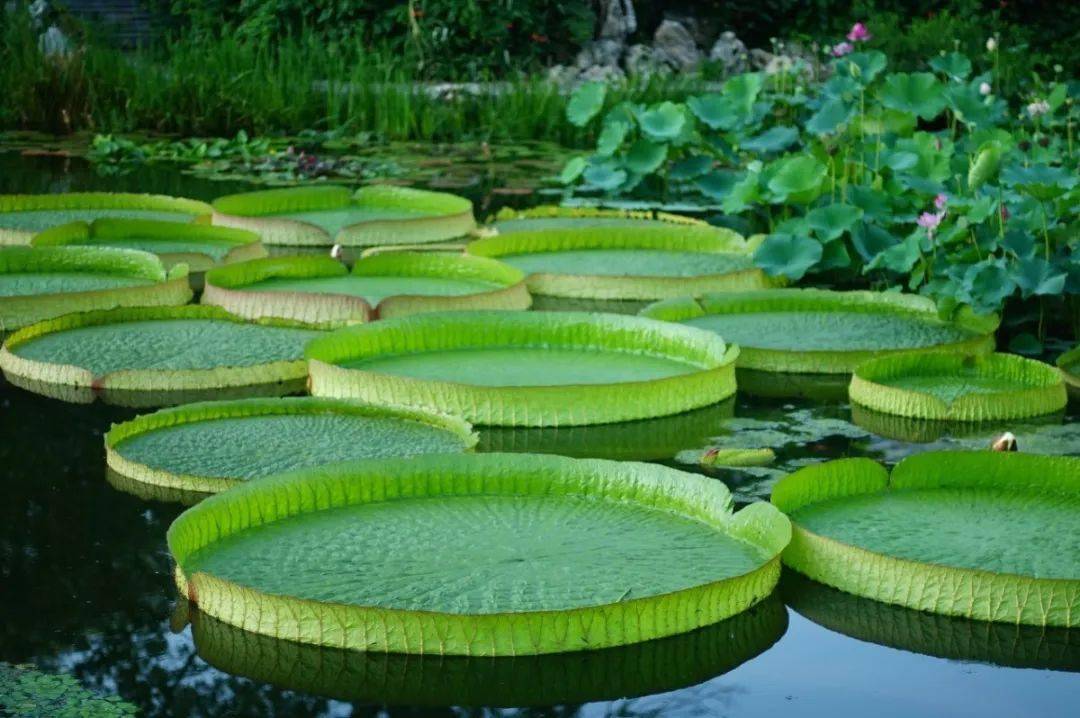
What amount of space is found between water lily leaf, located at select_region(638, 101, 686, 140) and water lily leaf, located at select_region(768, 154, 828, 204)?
1158mm

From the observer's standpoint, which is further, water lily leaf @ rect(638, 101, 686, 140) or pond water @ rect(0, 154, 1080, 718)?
water lily leaf @ rect(638, 101, 686, 140)

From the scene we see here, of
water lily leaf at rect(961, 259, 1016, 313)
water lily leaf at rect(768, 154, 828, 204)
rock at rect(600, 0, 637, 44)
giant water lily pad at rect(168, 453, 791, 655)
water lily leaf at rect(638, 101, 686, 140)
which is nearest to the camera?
giant water lily pad at rect(168, 453, 791, 655)

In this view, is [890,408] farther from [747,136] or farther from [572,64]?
[572,64]

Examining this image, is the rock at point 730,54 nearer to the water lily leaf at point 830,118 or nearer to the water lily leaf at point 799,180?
the water lily leaf at point 830,118

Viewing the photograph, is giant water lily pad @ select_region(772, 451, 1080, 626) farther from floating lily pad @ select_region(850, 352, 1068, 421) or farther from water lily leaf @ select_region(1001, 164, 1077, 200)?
water lily leaf @ select_region(1001, 164, 1077, 200)

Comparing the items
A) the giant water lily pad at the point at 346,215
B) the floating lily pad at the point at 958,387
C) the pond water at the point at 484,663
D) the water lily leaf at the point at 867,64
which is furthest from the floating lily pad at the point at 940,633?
the giant water lily pad at the point at 346,215

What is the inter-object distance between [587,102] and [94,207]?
2229 millimetres

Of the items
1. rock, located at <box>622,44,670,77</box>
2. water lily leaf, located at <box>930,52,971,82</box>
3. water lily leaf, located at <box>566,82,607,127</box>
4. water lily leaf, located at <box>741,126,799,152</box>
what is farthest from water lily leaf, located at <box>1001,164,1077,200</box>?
rock, located at <box>622,44,670,77</box>

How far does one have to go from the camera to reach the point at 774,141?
7230 mm

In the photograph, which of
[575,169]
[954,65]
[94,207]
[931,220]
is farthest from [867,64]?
[94,207]

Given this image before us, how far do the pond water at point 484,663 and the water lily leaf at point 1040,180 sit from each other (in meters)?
2.09

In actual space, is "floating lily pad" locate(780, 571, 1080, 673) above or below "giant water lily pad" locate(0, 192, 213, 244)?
below

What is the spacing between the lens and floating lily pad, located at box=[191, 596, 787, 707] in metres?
2.73

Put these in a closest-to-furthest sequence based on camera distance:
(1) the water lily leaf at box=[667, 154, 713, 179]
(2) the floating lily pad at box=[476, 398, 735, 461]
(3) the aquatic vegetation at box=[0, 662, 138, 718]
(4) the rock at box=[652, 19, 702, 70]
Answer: (3) the aquatic vegetation at box=[0, 662, 138, 718] < (2) the floating lily pad at box=[476, 398, 735, 461] < (1) the water lily leaf at box=[667, 154, 713, 179] < (4) the rock at box=[652, 19, 702, 70]
